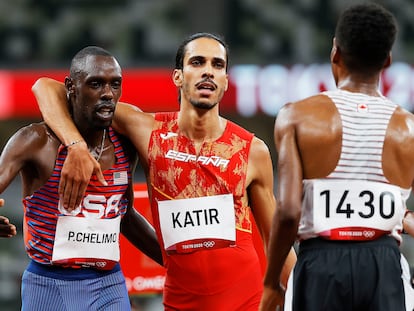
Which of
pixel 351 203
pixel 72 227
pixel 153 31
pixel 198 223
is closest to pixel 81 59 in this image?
pixel 72 227

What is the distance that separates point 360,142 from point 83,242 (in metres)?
1.48

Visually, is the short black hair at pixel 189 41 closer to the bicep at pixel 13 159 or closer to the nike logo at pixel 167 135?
the nike logo at pixel 167 135

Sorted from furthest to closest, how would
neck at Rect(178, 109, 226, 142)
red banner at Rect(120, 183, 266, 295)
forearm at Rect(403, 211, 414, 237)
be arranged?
1. red banner at Rect(120, 183, 266, 295)
2. neck at Rect(178, 109, 226, 142)
3. forearm at Rect(403, 211, 414, 237)

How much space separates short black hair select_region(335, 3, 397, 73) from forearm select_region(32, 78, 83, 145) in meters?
1.41

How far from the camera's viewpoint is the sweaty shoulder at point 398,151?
384cm

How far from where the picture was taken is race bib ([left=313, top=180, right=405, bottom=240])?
12.5 ft

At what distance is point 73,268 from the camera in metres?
4.68

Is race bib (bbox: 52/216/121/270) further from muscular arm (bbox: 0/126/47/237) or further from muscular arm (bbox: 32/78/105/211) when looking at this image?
muscular arm (bbox: 0/126/47/237)

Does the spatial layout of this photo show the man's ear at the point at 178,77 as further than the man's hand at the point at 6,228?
Yes

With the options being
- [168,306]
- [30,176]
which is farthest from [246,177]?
[30,176]

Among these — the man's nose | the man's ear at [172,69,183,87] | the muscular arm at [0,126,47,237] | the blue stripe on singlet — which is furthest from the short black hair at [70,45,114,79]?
the blue stripe on singlet

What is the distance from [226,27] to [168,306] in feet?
31.1

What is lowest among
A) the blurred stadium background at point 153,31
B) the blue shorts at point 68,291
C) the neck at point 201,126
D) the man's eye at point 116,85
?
the blue shorts at point 68,291

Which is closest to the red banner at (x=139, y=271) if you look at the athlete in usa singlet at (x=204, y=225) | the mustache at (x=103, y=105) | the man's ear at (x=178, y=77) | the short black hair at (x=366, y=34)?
the man's ear at (x=178, y=77)
